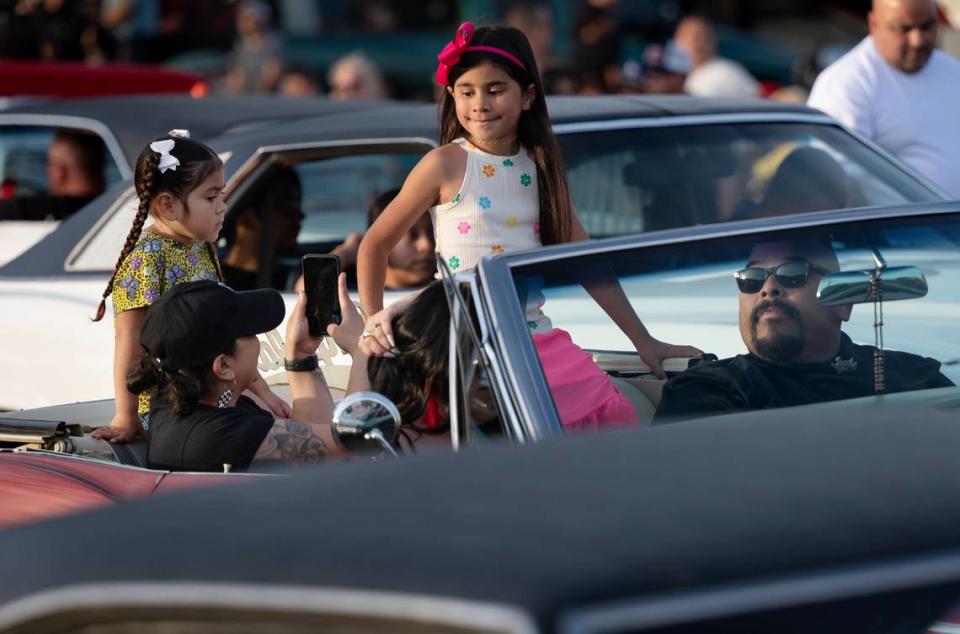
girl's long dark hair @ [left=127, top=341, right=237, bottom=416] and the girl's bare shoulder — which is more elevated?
the girl's bare shoulder

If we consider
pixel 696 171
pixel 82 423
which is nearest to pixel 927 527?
pixel 82 423

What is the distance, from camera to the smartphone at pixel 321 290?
361 centimetres

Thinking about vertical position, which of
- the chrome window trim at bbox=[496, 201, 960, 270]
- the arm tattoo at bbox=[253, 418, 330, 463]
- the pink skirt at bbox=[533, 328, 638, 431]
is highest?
the chrome window trim at bbox=[496, 201, 960, 270]

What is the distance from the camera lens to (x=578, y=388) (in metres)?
3.13

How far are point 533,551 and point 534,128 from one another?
2.80m

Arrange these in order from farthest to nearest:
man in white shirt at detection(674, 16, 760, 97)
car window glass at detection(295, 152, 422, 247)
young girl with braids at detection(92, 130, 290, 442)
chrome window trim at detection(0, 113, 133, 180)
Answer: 1. man in white shirt at detection(674, 16, 760, 97)
2. chrome window trim at detection(0, 113, 133, 180)
3. car window glass at detection(295, 152, 422, 247)
4. young girl with braids at detection(92, 130, 290, 442)

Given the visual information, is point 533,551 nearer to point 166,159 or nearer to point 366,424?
point 366,424

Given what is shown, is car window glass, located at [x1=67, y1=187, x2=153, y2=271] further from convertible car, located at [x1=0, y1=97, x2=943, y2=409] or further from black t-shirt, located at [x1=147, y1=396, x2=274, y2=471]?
black t-shirt, located at [x1=147, y1=396, x2=274, y2=471]

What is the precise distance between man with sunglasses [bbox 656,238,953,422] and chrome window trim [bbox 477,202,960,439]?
69mm

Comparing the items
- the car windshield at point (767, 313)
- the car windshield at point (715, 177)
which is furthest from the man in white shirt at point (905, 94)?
the car windshield at point (767, 313)

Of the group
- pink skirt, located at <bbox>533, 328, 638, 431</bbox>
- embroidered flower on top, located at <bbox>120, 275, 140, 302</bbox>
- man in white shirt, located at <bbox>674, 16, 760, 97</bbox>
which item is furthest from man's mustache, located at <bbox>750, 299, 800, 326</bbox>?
man in white shirt, located at <bbox>674, 16, 760, 97</bbox>

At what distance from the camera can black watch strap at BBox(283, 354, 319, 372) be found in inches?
146

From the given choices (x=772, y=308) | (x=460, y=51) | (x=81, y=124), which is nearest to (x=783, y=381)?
(x=772, y=308)

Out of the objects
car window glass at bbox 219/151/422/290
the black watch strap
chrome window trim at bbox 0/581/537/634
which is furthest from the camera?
car window glass at bbox 219/151/422/290
